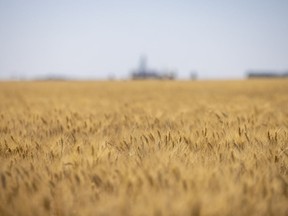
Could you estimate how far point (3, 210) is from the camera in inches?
65.4

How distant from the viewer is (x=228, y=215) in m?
1.53

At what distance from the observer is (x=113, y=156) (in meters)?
2.63

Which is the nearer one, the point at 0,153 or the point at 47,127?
the point at 0,153

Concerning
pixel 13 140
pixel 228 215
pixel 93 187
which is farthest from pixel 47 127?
pixel 228 215

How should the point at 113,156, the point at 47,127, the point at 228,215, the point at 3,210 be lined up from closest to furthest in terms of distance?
1. the point at 228,215
2. the point at 3,210
3. the point at 113,156
4. the point at 47,127

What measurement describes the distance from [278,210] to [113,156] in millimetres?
1388

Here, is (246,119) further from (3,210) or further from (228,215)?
(3,210)

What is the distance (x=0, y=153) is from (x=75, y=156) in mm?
980

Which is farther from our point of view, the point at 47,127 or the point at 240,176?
the point at 47,127

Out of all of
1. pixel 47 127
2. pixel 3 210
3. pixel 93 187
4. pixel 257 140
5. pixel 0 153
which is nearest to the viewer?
pixel 3 210

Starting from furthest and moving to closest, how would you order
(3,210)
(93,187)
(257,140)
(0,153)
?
(257,140), (0,153), (93,187), (3,210)

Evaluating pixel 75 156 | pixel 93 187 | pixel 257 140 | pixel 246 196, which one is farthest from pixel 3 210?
pixel 257 140

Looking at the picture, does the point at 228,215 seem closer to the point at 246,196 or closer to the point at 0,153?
the point at 246,196

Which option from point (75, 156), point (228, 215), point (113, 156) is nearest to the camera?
point (228, 215)
